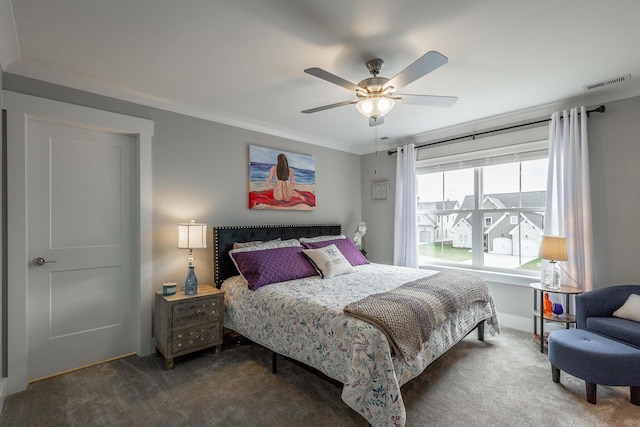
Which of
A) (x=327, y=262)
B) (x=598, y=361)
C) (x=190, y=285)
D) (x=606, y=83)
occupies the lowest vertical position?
(x=598, y=361)

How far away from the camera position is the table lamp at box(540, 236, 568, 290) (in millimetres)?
2850

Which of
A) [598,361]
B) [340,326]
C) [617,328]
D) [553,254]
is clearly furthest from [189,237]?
[617,328]

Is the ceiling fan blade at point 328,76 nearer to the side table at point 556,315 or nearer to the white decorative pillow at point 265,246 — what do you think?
the white decorative pillow at point 265,246

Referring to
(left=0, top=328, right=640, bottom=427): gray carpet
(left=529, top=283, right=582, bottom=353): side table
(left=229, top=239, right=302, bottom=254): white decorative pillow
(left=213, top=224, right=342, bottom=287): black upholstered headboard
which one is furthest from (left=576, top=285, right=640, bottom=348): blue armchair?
(left=213, top=224, right=342, bottom=287): black upholstered headboard

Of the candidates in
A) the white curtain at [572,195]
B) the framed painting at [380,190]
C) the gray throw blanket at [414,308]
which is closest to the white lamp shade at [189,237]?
the gray throw blanket at [414,308]

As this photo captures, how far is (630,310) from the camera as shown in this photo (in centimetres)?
243

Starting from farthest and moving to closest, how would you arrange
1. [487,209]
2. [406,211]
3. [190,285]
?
[406,211], [487,209], [190,285]

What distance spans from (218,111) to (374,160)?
2.64 m

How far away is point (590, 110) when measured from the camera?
2.99 m

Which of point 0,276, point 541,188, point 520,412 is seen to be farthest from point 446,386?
point 0,276

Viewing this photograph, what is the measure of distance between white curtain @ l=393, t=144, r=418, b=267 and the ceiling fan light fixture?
223 centimetres

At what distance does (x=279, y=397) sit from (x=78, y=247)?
217cm

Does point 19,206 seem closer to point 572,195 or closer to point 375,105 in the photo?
point 375,105

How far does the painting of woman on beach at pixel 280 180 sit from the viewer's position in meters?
3.75
